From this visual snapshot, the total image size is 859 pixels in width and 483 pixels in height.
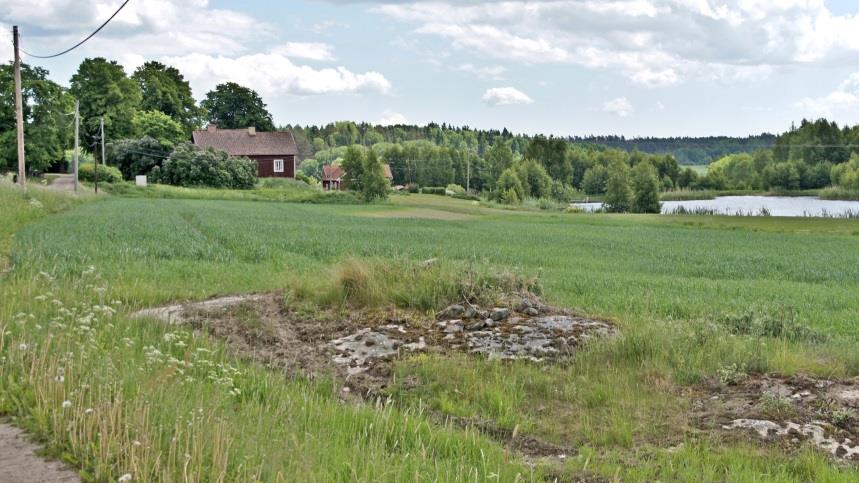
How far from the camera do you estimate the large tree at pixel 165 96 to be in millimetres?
118688

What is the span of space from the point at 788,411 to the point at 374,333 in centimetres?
556

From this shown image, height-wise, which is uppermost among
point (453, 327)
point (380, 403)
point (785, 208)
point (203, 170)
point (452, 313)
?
point (203, 170)

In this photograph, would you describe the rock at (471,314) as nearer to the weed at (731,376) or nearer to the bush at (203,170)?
the weed at (731,376)

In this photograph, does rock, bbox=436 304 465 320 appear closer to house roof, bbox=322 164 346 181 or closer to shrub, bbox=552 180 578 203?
house roof, bbox=322 164 346 181

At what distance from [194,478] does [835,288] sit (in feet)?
69.6

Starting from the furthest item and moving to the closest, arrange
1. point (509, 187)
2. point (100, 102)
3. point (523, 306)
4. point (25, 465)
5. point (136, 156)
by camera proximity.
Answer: point (509, 187) → point (100, 102) → point (136, 156) → point (523, 306) → point (25, 465)

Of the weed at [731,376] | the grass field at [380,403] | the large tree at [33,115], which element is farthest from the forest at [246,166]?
the weed at [731,376]

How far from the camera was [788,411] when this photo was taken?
7.45 metres

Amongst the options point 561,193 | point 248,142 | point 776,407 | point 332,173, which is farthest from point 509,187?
point 776,407

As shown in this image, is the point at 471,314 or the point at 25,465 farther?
the point at 471,314

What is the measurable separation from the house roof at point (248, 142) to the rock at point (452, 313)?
9500cm

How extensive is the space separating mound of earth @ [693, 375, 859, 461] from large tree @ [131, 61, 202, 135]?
120 m

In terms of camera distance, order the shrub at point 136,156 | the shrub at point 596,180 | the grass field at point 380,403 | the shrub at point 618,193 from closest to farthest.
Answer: the grass field at point 380,403, the shrub at point 136,156, the shrub at point 618,193, the shrub at point 596,180

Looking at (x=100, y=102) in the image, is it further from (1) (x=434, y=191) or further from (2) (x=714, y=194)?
(2) (x=714, y=194)
